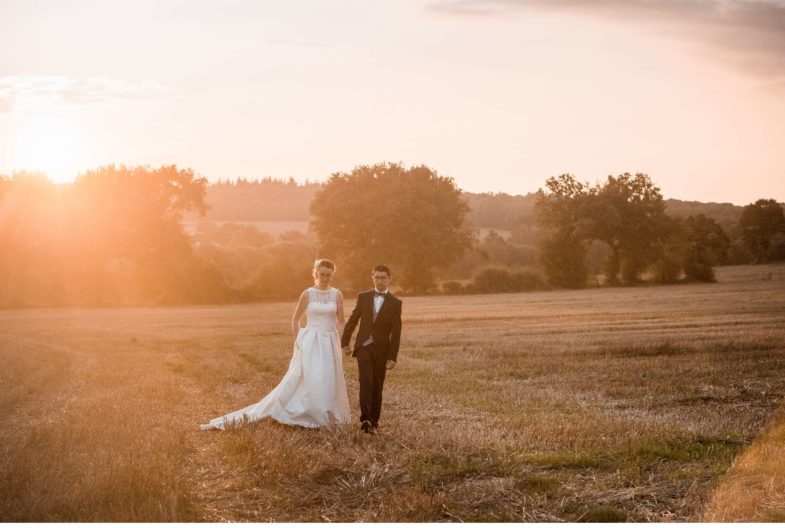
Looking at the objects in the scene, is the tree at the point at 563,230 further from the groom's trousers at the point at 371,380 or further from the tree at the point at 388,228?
the groom's trousers at the point at 371,380

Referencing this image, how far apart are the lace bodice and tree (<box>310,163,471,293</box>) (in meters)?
49.2

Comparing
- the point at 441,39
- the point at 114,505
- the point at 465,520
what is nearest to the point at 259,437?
the point at 114,505

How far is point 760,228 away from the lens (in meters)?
58.3

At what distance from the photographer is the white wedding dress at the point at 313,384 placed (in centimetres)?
1141

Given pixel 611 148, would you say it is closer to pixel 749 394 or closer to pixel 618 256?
pixel 749 394

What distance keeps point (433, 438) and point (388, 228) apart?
172ft

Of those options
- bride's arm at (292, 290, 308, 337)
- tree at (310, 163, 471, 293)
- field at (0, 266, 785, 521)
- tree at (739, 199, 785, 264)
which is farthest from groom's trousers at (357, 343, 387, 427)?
tree at (310, 163, 471, 293)

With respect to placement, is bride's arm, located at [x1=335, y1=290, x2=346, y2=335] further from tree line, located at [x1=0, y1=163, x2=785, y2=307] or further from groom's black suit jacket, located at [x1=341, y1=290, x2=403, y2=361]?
tree line, located at [x1=0, y1=163, x2=785, y2=307]

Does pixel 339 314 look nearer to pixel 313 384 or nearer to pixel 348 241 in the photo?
pixel 313 384

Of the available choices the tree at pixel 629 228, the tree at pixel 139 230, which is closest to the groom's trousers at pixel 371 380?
the tree at pixel 139 230

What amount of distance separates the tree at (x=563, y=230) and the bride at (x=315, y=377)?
178ft

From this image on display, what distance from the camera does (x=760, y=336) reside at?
21906mm

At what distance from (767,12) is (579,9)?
2.59 meters

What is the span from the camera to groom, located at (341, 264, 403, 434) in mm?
11078
